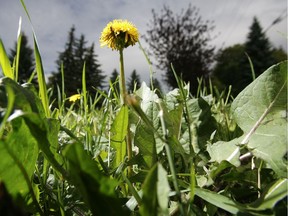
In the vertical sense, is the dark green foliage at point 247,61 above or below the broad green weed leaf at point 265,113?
above

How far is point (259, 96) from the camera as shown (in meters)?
0.45

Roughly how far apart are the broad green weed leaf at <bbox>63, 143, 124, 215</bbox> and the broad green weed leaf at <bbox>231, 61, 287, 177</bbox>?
0.19 metres

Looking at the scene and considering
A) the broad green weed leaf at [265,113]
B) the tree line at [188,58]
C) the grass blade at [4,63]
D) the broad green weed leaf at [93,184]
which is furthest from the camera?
the tree line at [188,58]

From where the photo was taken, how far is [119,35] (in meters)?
0.65

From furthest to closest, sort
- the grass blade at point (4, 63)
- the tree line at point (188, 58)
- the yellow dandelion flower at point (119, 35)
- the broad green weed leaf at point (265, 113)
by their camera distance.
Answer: the tree line at point (188, 58), the yellow dandelion flower at point (119, 35), the grass blade at point (4, 63), the broad green weed leaf at point (265, 113)

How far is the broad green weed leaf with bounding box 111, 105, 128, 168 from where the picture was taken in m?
0.46

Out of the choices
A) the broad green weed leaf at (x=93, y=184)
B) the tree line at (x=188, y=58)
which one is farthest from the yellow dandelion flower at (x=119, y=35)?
the tree line at (x=188, y=58)

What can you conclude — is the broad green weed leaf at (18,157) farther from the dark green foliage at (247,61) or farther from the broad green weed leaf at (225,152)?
the dark green foliage at (247,61)

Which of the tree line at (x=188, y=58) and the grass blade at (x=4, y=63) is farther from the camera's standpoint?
the tree line at (x=188, y=58)

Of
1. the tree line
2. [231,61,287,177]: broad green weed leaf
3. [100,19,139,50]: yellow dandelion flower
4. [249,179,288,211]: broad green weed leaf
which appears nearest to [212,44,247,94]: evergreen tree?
the tree line

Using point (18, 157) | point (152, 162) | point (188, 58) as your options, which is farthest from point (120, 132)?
point (188, 58)

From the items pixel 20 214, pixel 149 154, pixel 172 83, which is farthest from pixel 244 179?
pixel 172 83

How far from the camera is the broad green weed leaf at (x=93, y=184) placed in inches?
10.2

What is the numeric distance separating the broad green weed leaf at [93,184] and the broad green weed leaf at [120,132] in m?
0.19
